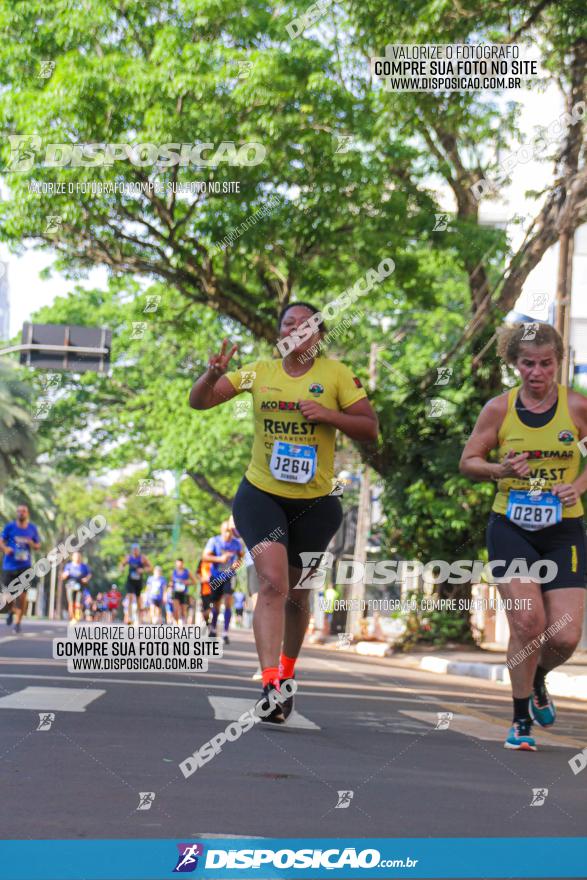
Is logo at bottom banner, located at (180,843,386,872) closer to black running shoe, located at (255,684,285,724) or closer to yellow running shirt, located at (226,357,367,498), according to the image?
black running shoe, located at (255,684,285,724)

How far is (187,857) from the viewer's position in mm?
3268

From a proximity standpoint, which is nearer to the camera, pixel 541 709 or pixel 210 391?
pixel 541 709

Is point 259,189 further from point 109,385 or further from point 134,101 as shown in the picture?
point 109,385

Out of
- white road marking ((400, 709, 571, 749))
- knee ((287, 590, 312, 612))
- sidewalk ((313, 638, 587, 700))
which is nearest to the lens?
white road marking ((400, 709, 571, 749))

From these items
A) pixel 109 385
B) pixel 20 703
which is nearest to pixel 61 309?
pixel 109 385

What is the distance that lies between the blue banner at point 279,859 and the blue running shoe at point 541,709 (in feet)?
10.5

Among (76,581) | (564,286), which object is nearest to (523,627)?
(564,286)

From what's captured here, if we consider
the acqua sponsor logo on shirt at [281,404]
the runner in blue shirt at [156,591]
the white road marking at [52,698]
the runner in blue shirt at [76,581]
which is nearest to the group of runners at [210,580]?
the runner in blue shirt at [156,591]

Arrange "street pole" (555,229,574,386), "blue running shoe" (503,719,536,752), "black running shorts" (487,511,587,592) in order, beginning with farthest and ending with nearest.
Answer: "street pole" (555,229,574,386), "black running shorts" (487,511,587,592), "blue running shoe" (503,719,536,752)

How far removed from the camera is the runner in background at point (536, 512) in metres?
6.56

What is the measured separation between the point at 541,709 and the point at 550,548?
2.60 feet

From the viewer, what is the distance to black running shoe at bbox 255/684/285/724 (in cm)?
677

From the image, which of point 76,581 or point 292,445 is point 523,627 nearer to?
point 292,445

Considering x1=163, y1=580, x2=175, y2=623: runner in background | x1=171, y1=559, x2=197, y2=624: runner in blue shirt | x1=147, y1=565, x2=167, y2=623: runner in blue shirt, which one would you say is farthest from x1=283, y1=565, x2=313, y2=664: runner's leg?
x1=147, y1=565, x2=167, y2=623: runner in blue shirt
